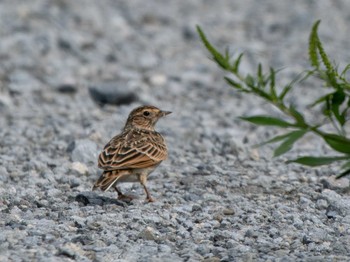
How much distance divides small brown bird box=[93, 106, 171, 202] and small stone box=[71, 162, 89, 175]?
0.78 metres

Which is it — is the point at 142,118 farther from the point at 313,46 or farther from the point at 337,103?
the point at 313,46

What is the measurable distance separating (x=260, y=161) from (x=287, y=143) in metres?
4.55

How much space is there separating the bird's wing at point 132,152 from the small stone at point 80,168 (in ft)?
2.81

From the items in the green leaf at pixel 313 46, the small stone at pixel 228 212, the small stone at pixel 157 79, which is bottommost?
the small stone at pixel 228 212

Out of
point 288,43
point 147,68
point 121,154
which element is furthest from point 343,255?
point 288,43

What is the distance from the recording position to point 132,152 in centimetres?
898

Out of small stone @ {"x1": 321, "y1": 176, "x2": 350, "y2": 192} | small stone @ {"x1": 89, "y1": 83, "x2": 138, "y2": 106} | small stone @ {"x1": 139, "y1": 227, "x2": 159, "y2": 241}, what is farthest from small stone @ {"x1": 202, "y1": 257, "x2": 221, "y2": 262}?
small stone @ {"x1": 89, "y1": 83, "x2": 138, "y2": 106}

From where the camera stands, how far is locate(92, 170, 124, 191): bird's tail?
28.1 ft

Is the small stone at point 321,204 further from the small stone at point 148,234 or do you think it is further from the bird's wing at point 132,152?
the small stone at point 148,234

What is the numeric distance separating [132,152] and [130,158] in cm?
12

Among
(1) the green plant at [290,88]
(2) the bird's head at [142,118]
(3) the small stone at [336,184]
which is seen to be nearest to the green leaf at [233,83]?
(1) the green plant at [290,88]

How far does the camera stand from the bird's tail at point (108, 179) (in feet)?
28.1

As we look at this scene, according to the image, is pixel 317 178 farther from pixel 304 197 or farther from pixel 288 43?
pixel 288 43

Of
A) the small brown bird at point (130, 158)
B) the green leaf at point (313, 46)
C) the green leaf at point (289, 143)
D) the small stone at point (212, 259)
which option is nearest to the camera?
the green leaf at point (313, 46)
